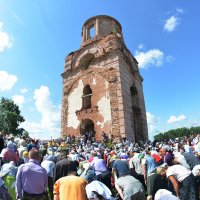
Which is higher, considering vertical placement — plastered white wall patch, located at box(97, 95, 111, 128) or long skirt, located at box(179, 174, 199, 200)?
plastered white wall patch, located at box(97, 95, 111, 128)

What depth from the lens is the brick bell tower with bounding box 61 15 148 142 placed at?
70.7 feet

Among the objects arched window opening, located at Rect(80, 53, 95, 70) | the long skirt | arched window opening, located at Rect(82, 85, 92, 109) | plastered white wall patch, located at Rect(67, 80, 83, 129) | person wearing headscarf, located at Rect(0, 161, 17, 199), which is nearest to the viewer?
person wearing headscarf, located at Rect(0, 161, 17, 199)

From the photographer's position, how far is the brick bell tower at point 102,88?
21.5 meters

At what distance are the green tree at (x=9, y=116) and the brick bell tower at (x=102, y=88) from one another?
2055 cm

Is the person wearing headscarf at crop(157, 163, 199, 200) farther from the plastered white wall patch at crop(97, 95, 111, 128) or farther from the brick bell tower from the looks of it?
the plastered white wall patch at crop(97, 95, 111, 128)

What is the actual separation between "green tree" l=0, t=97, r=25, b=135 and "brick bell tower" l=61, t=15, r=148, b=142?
20.6 meters

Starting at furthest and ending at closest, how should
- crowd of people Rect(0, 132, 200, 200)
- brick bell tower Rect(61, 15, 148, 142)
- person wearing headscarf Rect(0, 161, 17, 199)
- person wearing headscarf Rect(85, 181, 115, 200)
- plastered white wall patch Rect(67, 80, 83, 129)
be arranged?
plastered white wall patch Rect(67, 80, 83, 129)
brick bell tower Rect(61, 15, 148, 142)
person wearing headscarf Rect(0, 161, 17, 199)
crowd of people Rect(0, 132, 200, 200)
person wearing headscarf Rect(85, 181, 115, 200)

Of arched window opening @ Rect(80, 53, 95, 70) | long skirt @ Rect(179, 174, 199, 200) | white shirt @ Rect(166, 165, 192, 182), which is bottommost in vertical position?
long skirt @ Rect(179, 174, 199, 200)

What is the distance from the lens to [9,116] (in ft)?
137

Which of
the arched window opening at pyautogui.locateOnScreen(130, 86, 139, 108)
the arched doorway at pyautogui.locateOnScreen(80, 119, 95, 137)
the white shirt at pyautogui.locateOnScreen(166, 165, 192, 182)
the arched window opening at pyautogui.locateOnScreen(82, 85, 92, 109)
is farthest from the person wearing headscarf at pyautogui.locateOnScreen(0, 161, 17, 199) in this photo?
the arched window opening at pyautogui.locateOnScreen(130, 86, 139, 108)

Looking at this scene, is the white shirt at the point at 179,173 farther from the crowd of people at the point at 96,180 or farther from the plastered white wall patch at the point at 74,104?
the plastered white wall patch at the point at 74,104

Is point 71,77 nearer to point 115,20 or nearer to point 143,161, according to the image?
point 115,20

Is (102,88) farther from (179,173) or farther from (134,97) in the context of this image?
(179,173)

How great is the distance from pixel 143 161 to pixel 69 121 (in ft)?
58.9
